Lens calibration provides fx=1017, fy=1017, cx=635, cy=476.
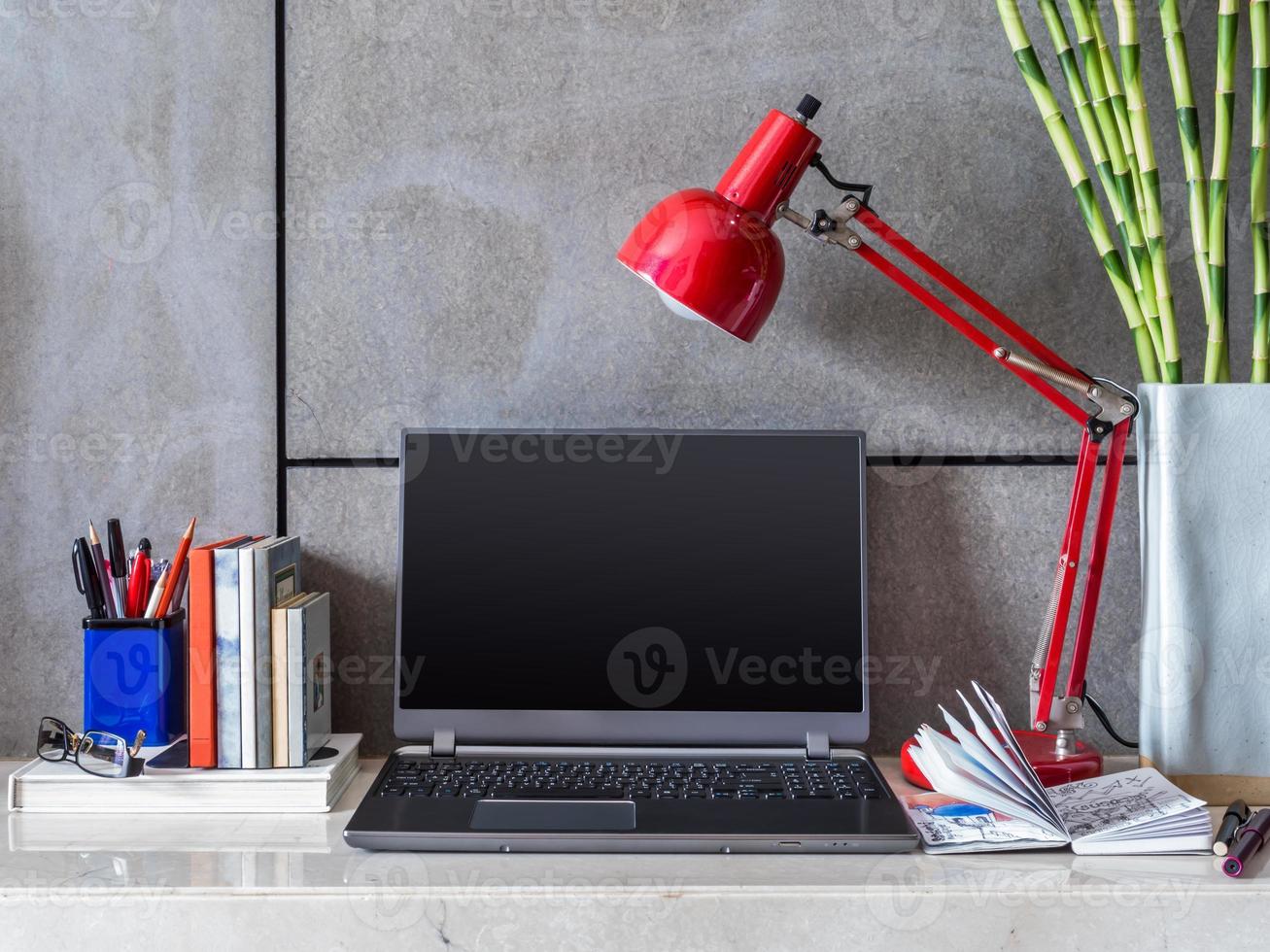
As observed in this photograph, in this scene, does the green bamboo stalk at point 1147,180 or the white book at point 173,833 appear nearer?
the white book at point 173,833

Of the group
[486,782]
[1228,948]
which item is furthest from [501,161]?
[1228,948]

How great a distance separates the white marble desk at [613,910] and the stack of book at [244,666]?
17 cm

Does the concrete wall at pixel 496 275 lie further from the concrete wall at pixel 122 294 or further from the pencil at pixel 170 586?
the pencil at pixel 170 586

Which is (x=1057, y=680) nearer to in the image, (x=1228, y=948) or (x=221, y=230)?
(x=1228, y=948)

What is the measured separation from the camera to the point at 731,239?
0.94m

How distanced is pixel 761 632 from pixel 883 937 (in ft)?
1.19

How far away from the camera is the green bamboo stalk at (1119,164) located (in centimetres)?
104

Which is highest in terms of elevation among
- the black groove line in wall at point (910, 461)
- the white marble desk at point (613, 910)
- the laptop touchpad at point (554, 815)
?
the black groove line in wall at point (910, 461)

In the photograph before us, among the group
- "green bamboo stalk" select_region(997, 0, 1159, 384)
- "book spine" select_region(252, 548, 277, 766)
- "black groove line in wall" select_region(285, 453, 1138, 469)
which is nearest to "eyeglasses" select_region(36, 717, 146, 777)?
"book spine" select_region(252, 548, 277, 766)

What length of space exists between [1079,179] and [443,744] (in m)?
0.88

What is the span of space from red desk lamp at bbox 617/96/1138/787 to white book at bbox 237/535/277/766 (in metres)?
0.47
